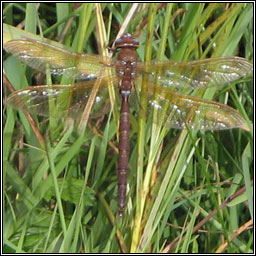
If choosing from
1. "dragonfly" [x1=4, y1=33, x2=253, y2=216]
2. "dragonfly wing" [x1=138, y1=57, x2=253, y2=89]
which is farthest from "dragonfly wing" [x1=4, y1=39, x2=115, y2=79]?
"dragonfly wing" [x1=138, y1=57, x2=253, y2=89]

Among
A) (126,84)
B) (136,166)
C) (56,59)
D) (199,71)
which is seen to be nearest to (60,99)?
(56,59)

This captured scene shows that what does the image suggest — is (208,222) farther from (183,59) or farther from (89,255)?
(183,59)

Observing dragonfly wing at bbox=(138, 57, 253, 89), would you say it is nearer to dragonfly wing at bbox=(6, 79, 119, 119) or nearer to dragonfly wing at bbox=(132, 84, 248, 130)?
dragonfly wing at bbox=(132, 84, 248, 130)

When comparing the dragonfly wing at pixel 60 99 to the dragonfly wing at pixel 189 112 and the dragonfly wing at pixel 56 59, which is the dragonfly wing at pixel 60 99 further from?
the dragonfly wing at pixel 189 112

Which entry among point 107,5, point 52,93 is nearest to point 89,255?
point 52,93

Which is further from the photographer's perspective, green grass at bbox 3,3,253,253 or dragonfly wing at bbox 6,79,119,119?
dragonfly wing at bbox 6,79,119,119

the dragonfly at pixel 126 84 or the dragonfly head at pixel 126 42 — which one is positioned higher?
the dragonfly head at pixel 126 42

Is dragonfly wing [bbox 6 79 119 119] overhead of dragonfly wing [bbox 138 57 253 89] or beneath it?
beneath

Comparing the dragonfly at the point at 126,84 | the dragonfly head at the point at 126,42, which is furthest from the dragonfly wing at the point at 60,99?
the dragonfly head at the point at 126,42
